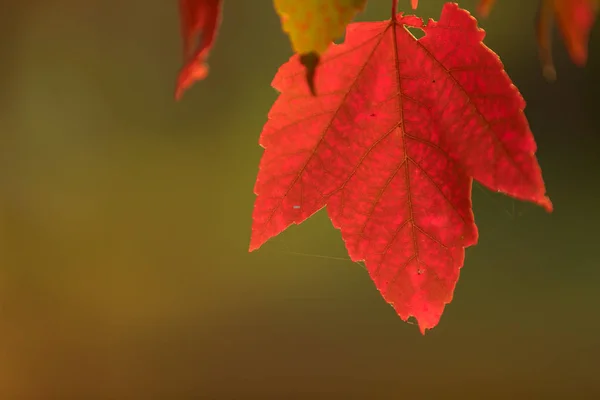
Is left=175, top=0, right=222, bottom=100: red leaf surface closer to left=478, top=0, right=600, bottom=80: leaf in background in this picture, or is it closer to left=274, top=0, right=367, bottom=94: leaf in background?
left=274, top=0, right=367, bottom=94: leaf in background

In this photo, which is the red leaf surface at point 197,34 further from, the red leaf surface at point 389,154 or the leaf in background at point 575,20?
the leaf in background at point 575,20

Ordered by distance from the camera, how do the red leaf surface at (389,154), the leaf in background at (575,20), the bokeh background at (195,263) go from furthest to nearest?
1. the bokeh background at (195,263)
2. the red leaf surface at (389,154)
3. the leaf in background at (575,20)

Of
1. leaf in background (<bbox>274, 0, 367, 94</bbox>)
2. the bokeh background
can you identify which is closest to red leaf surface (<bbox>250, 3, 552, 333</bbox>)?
leaf in background (<bbox>274, 0, 367, 94</bbox>)

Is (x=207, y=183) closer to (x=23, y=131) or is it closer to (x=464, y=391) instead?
(x=23, y=131)

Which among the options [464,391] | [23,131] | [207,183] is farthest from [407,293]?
[23,131]

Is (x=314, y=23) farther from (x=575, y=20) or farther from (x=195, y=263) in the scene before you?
(x=195, y=263)

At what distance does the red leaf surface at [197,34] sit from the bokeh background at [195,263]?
143cm

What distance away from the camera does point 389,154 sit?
1.44 feet

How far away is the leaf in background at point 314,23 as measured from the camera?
0.30 m

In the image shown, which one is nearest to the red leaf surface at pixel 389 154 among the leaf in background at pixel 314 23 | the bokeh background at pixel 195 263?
the leaf in background at pixel 314 23

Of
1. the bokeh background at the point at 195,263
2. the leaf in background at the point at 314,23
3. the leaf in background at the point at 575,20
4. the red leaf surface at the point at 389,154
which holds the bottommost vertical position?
the bokeh background at the point at 195,263

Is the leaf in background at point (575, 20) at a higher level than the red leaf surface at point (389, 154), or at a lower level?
higher

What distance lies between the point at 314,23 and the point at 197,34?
3.1 inches

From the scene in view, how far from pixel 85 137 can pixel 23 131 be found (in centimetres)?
24
